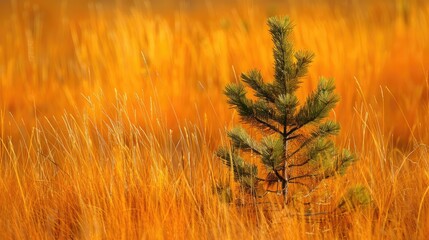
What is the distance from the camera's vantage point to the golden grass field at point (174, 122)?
2.68 m

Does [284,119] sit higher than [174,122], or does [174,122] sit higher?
[174,122]

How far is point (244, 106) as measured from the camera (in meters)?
2.55

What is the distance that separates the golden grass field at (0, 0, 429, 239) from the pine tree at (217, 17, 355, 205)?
5.3 inches

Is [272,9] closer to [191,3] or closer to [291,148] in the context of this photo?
[191,3]

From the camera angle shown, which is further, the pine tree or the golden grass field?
the golden grass field

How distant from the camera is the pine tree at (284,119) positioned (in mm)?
2512

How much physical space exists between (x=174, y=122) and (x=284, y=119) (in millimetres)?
2125

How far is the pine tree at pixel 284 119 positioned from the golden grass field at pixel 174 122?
135 mm

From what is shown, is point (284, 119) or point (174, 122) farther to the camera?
point (174, 122)

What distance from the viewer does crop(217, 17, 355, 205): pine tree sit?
2.51m

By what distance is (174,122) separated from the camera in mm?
4641

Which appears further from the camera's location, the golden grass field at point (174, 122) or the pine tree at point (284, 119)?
the golden grass field at point (174, 122)

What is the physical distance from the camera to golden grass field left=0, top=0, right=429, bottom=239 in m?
2.68

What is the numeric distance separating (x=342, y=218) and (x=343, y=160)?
0.22 metres
